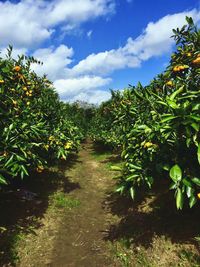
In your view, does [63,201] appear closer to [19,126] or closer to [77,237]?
[77,237]

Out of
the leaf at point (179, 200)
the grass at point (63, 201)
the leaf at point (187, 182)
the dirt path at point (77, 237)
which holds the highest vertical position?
the leaf at point (187, 182)

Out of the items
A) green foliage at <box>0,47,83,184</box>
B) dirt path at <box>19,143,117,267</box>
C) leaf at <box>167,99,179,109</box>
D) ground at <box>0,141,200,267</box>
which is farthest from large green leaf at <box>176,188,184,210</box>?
green foliage at <box>0,47,83,184</box>

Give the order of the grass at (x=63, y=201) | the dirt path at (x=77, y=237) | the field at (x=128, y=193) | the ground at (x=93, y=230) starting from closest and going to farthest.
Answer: the field at (x=128, y=193)
the ground at (x=93, y=230)
the dirt path at (x=77, y=237)
the grass at (x=63, y=201)

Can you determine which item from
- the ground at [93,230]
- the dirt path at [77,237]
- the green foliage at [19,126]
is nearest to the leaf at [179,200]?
the ground at [93,230]

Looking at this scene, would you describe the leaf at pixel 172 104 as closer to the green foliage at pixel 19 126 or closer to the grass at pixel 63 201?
the green foliage at pixel 19 126

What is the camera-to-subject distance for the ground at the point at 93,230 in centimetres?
462

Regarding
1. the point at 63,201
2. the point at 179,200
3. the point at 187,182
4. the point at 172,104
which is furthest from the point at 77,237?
the point at 172,104

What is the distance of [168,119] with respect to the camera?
3.15 meters

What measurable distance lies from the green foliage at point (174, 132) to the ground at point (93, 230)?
982mm

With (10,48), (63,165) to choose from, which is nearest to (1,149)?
(10,48)

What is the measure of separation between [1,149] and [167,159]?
2.86m

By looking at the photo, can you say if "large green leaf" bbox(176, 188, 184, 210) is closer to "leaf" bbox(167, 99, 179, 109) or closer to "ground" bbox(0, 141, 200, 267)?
"leaf" bbox(167, 99, 179, 109)

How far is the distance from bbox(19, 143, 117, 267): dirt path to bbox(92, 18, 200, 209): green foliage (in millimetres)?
1654

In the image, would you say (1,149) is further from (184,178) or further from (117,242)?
(184,178)
